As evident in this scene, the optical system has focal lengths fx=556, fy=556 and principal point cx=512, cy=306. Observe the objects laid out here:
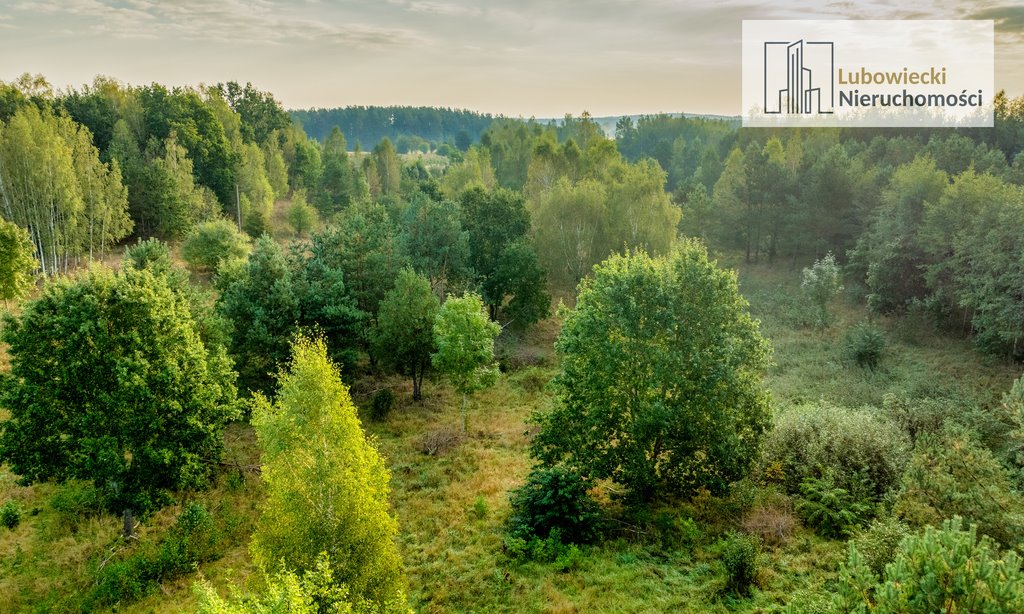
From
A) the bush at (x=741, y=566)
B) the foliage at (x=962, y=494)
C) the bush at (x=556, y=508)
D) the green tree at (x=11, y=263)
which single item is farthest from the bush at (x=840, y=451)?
the green tree at (x=11, y=263)

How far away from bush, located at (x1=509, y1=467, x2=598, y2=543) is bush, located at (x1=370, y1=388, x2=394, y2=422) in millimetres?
13138

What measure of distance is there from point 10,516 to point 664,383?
2472cm

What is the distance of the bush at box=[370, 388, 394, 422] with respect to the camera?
31594mm

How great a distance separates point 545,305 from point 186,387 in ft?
95.8

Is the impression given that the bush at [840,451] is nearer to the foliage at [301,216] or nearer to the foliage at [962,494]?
the foliage at [962,494]

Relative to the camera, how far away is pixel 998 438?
883 inches

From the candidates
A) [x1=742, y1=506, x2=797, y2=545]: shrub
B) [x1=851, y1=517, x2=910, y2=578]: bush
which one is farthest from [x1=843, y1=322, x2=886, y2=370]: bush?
[x1=851, y1=517, x2=910, y2=578]: bush

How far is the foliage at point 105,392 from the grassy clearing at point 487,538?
3042mm

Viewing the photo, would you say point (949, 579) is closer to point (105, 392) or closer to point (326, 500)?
point (326, 500)

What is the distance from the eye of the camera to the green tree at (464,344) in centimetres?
2880

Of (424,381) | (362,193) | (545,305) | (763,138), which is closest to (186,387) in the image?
(424,381)

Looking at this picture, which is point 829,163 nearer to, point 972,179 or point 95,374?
point 972,179

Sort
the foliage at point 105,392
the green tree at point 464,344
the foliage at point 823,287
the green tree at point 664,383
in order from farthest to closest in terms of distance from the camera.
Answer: the foliage at point 823,287 < the green tree at point 464,344 < the green tree at point 664,383 < the foliage at point 105,392

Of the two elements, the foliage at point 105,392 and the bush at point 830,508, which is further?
the bush at point 830,508
